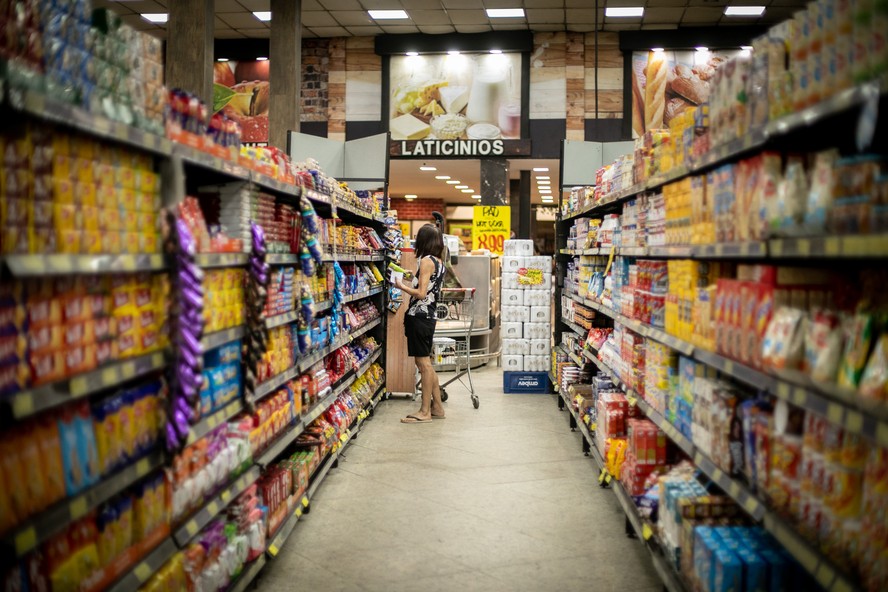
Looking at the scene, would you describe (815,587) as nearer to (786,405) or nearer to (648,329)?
(786,405)

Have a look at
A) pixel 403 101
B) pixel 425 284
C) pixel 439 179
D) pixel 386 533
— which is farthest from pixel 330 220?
pixel 439 179

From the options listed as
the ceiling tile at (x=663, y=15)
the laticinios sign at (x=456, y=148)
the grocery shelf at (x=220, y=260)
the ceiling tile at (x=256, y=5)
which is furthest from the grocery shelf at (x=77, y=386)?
the ceiling tile at (x=663, y=15)

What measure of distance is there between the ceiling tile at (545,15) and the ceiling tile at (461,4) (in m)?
0.66

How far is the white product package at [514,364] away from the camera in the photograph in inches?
339

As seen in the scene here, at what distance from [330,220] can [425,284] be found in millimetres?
1711

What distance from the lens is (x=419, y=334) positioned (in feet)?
22.2

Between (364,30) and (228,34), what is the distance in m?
2.56

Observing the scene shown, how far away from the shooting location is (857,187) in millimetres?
1863

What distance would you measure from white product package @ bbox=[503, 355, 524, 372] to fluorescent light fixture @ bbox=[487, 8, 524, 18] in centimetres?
647

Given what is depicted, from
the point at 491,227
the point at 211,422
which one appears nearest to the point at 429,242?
the point at 211,422

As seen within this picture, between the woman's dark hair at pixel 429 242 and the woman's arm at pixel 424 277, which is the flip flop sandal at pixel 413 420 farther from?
the woman's dark hair at pixel 429 242

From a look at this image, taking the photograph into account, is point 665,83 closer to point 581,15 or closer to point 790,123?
point 581,15

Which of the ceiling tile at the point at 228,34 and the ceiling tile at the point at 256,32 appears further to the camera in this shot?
the ceiling tile at the point at 228,34

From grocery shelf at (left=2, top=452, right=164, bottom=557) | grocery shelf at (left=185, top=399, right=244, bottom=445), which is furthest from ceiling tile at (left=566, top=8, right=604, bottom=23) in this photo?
grocery shelf at (left=2, top=452, right=164, bottom=557)
